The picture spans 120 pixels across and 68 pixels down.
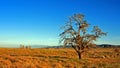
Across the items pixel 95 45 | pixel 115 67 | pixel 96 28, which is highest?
pixel 96 28

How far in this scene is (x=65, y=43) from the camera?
191 feet

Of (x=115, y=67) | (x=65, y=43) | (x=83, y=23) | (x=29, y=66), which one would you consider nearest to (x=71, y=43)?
(x=65, y=43)

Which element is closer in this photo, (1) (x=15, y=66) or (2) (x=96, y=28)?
(1) (x=15, y=66)

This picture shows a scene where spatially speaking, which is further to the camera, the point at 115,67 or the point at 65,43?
the point at 65,43

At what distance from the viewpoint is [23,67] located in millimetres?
27469

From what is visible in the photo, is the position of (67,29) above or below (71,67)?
above

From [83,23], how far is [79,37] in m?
3.14

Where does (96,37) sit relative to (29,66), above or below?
above

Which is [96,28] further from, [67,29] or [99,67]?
[99,67]

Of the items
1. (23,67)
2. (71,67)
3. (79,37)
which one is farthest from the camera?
(79,37)

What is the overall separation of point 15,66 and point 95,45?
1318 inches

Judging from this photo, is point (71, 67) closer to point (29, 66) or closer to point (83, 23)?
point (29, 66)

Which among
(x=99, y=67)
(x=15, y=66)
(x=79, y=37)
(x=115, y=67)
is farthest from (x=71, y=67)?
(x=79, y=37)

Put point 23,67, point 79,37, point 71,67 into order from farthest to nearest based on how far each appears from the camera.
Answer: point 79,37 < point 71,67 < point 23,67
